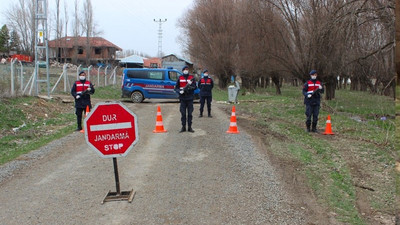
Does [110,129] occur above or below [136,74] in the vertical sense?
below

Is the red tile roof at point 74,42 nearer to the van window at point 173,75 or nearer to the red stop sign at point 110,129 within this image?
the van window at point 173,75

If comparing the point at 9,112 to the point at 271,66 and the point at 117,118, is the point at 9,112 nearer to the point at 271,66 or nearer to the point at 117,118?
the point at 117,118

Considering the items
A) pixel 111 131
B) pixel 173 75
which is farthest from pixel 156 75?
pixel 111 131

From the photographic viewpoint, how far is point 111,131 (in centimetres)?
547

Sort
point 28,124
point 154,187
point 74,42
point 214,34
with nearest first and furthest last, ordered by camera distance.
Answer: point 154,187, point 28,124, point 214,34, point 74,42

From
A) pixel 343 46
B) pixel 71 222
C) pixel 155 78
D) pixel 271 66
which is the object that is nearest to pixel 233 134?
pixel 71 222

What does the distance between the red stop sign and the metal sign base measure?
0.56 metres

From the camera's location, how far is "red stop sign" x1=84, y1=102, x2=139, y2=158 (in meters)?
5.41

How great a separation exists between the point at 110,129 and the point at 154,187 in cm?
116

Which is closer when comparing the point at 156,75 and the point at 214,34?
the point at 156,75

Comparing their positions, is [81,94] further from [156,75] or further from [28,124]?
[156,75]

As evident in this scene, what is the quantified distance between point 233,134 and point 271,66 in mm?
16597

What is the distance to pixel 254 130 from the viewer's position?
11.8 m

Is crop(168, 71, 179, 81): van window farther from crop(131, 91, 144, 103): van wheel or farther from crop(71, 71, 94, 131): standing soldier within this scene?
crop(71, 71, 94, 131): standing soldier
